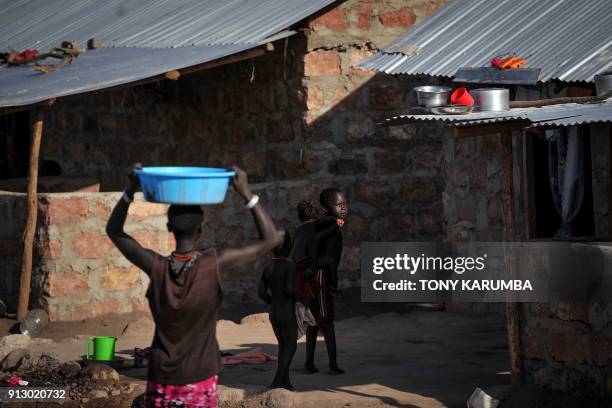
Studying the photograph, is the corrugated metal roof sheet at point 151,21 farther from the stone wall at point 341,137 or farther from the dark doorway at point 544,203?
the dark doorway at point 544,203

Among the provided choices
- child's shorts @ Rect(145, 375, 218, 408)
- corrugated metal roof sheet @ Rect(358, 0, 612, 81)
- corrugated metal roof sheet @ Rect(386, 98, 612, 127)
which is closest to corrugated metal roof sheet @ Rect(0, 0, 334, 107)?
corrugated metal roof sheet @ Rect(358, 0, 612, 81)

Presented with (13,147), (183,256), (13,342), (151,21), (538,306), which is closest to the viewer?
(183,256)

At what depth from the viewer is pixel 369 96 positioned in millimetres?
12578

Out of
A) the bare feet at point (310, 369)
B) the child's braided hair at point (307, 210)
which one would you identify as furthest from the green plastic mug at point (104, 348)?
the child's braided hair at point (307, 210)

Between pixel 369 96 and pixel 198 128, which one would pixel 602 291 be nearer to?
pixel 369 96

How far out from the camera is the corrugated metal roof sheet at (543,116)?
7277 millimetres

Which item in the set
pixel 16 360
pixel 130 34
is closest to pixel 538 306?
pixel 16 360

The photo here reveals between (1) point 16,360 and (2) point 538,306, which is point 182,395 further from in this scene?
(1) point 16,360

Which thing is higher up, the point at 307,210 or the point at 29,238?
the point at 307,210

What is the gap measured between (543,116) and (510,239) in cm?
81

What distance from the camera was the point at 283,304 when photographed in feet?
26.8

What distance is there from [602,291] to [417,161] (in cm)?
582

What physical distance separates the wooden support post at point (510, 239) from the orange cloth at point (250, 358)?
2.43 meters

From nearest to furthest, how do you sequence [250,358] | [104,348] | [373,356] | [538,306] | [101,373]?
[538,306] < [101,373] < [104,348] < [250,358] < [373,356]
